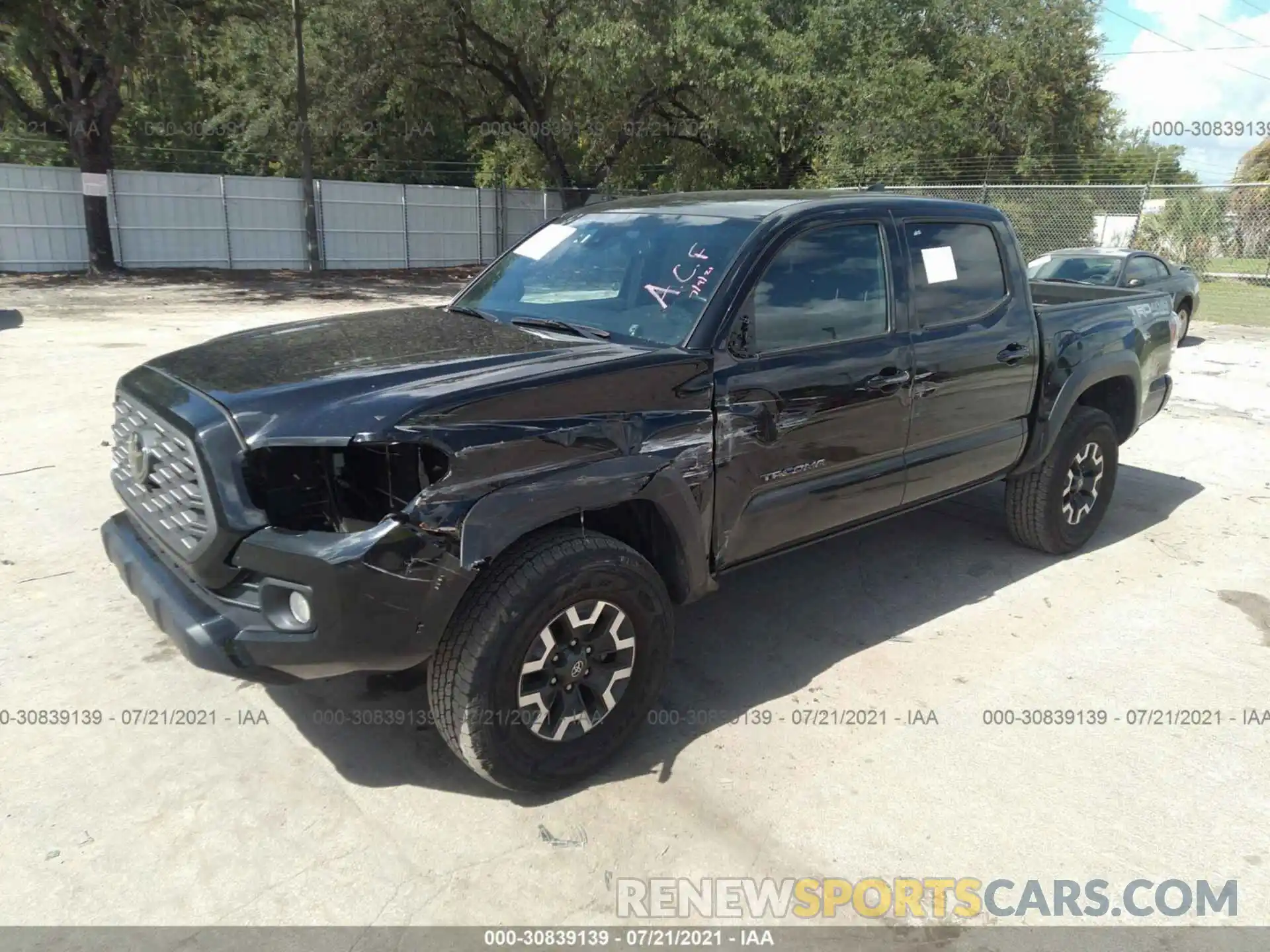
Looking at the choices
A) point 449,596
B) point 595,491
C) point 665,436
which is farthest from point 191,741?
point 665,436

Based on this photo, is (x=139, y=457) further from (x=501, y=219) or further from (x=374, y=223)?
(x=501, y=219)

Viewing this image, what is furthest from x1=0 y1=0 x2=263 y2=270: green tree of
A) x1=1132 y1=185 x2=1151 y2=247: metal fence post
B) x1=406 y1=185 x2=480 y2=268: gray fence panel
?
x1=1132 y1=185 x2=1151 y2=247: metal fence post

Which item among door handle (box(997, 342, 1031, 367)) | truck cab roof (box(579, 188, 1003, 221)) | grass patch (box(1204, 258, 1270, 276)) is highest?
truck cab roof (box(579, 188, 1003, 221))

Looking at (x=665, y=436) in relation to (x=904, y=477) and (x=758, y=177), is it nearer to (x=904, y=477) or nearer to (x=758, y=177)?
(x=904, y=477)

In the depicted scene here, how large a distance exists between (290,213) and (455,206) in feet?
16.1

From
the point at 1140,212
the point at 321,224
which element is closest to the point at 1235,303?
the point at 1140,212

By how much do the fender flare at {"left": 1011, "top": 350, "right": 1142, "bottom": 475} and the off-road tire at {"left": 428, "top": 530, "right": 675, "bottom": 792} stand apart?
2.70 m

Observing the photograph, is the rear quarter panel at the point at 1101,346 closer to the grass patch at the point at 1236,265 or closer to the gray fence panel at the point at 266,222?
the grass patch at the point at 1236,265

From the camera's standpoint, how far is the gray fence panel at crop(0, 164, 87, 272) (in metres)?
20.0

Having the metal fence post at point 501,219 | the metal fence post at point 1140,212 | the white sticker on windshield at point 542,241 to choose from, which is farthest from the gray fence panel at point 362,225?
the white sticker on windshield at point 542,241

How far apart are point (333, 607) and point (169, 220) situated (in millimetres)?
22645

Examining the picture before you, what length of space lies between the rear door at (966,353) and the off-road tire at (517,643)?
1.75 meters

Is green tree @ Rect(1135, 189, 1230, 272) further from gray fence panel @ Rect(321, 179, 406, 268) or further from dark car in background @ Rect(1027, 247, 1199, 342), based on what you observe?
gray fence panel @ Rect(321, 179, 406, 268)

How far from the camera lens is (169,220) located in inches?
859
